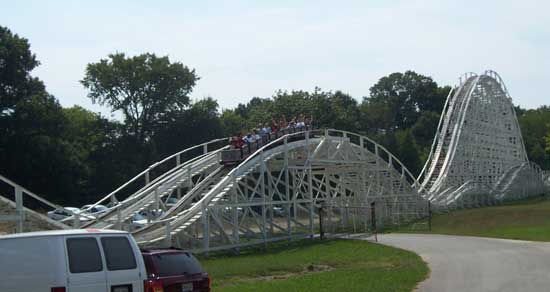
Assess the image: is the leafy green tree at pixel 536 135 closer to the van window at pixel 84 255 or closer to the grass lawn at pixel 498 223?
the grass lawn at pixel 498 223

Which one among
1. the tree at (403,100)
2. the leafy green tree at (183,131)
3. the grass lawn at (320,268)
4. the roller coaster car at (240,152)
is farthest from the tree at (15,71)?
the tree at (403,100)

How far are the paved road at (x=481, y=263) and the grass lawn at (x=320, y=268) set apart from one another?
Result: 72cm

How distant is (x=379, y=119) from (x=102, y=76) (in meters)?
59.4

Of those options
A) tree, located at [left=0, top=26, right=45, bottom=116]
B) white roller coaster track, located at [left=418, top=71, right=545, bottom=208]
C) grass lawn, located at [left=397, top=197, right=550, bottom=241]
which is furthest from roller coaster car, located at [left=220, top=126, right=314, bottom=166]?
tree, located at [left=0, top=26, right=45, bottom=116]

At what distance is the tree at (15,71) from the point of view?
57094 millimetres

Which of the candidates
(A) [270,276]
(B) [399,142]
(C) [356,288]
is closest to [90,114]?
(B) [399,142]

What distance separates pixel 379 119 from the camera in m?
126

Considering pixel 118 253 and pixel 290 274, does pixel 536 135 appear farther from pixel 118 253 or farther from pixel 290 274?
pixel 118 253

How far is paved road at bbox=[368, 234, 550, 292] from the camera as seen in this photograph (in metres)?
19.5

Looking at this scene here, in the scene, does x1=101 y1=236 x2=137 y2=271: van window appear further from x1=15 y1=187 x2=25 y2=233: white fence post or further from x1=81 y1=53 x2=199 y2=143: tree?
x1=81 y1=53 x2=199 y2=143: tree

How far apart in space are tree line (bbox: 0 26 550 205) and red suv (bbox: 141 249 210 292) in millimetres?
42075

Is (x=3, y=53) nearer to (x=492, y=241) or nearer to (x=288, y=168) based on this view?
(x=288, y=168)

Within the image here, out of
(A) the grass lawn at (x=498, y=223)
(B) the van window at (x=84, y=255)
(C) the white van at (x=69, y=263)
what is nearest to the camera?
(C) the white van at (x=69, y=263)

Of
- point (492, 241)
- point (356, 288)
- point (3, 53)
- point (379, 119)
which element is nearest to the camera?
point (356, 288)
